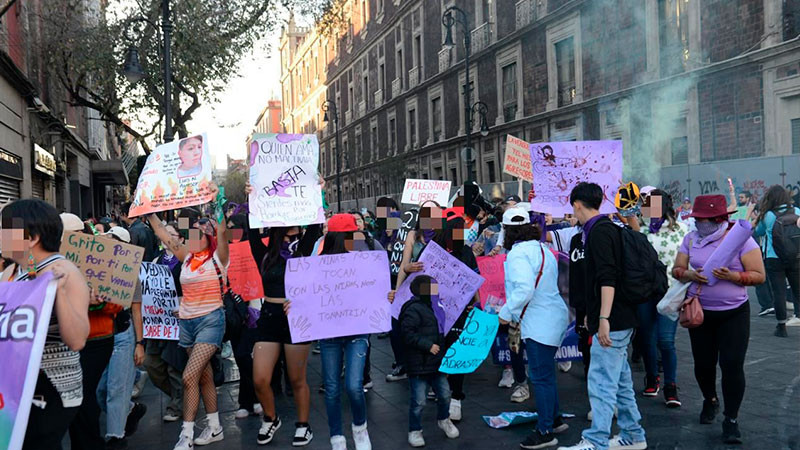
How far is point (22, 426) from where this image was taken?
2670 mm

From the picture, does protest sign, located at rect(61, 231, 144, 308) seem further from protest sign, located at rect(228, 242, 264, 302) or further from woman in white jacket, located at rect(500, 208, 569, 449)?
woman in white jacket, located at rect(500, 208, 569, 449)

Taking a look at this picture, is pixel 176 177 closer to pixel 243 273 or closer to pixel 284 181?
pixel 284 181

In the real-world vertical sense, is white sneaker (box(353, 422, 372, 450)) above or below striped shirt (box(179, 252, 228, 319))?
below

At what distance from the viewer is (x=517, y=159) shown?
30.6 ft

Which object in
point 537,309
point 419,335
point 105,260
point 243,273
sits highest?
point 105,260

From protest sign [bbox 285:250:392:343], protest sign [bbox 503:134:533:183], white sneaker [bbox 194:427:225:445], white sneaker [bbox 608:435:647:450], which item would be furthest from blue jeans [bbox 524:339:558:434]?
protest sign [bbox 503:134:533:183]

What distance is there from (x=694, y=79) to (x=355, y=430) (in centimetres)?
1551

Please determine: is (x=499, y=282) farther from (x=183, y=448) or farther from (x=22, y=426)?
A: (x=22, y=426)

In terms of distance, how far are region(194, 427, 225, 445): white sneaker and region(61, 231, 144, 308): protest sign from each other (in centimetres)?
144

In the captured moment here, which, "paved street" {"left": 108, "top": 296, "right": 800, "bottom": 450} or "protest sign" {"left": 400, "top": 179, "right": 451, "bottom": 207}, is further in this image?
"protest sign" {"left": 400, "top": 179, "right": 451, "bottom": 207}

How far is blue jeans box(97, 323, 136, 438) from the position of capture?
472cm

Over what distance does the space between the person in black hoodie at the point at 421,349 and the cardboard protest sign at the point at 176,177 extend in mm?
1698

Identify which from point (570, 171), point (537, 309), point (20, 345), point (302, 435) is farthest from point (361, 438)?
point (570, 171)

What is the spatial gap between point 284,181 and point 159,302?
1715 mm
